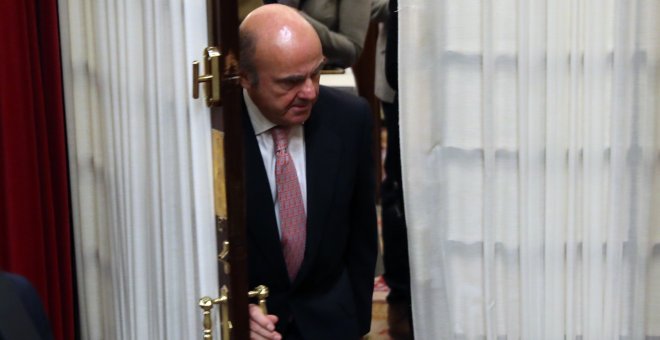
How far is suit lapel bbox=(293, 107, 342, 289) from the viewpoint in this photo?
271 cm

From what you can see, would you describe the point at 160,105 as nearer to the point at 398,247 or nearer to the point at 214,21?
the point at 214,21

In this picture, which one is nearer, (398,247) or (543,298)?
(543,298)

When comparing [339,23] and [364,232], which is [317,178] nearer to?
[364,232]

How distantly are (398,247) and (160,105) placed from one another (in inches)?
77.9

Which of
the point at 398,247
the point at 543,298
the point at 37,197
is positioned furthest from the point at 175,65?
the point at 398,247

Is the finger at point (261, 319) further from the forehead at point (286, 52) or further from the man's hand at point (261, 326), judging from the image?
the forehead at point (286, 52)

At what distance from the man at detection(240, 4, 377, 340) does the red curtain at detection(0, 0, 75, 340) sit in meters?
0.53

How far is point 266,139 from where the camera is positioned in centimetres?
271

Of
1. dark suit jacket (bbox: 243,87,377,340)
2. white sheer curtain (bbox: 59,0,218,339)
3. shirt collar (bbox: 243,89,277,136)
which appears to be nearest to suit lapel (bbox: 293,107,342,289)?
dark suit jacket (bbox: 243,87,377,340)

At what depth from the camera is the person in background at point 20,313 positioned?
1995 mm

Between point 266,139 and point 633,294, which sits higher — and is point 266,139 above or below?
above

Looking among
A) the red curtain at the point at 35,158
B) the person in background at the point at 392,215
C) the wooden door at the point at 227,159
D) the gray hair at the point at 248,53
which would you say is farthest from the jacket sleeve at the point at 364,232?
the person in background at the point at 392,215

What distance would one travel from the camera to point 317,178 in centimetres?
272

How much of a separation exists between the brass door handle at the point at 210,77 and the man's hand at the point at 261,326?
1.53 feet
